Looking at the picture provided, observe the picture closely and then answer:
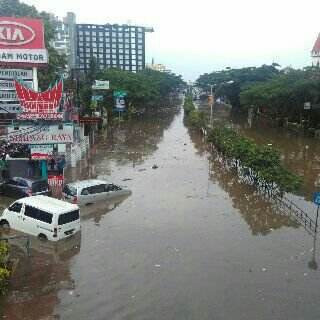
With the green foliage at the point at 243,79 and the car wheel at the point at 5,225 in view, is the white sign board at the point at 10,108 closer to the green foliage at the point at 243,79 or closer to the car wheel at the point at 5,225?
the car wheel at the point at 5,225

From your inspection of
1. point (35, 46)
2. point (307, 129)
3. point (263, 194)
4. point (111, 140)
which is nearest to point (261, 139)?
point (307, 129)

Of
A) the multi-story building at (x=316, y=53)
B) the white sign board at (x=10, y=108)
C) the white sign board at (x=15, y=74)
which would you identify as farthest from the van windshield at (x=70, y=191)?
the multi-story building at (x=316, y=53)

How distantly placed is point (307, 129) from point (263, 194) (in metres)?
34.9

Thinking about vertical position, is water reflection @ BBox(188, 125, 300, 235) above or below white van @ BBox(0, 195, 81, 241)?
below

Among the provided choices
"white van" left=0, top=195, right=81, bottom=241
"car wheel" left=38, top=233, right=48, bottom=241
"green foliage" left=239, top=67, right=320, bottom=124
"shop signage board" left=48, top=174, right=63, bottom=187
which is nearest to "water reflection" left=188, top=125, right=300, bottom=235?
"white van" left=0, top=195, right=81, bottom=241

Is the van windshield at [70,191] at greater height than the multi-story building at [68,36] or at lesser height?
lesser

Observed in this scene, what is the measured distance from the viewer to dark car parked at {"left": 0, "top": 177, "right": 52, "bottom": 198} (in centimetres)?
2094

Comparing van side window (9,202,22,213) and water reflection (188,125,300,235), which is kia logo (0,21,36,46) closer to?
van side window (9,202,22,213)

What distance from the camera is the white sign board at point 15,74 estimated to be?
88.4 feet

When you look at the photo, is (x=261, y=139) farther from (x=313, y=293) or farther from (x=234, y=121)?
(x=313, y=293)

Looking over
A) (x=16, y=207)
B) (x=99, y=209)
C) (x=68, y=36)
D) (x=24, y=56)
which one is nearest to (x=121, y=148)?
(x=24, y=56)

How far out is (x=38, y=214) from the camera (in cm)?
1591

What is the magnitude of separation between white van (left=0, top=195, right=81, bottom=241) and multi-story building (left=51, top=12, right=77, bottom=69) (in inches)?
4732

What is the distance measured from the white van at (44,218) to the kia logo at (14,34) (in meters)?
14.4
